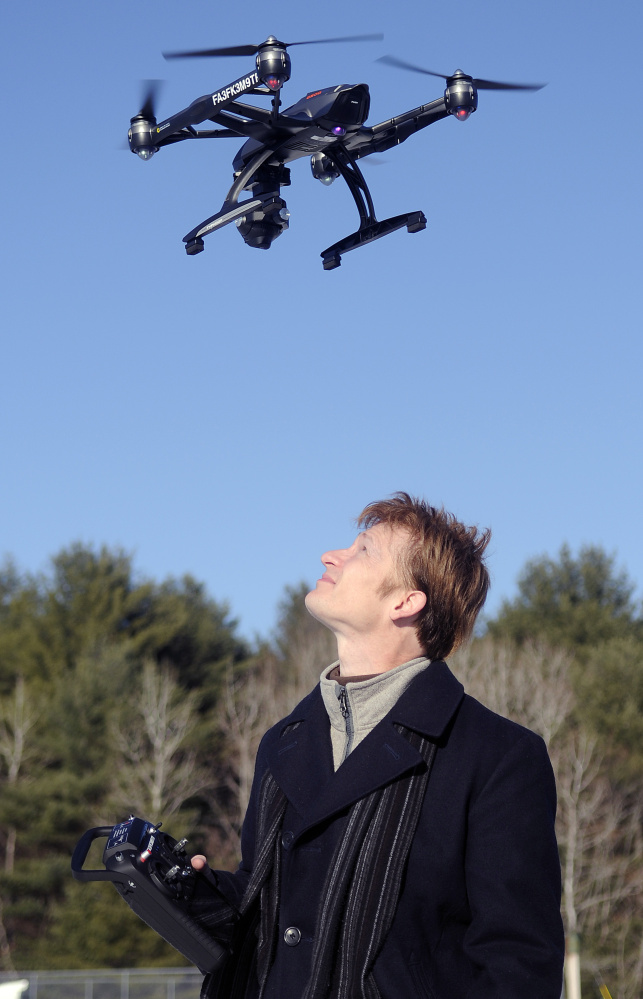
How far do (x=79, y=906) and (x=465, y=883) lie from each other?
94.7 feet

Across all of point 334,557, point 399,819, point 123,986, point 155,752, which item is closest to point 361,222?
point 334,557

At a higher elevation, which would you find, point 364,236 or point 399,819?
point 364,236

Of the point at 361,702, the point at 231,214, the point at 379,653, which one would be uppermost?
the point at 231,214

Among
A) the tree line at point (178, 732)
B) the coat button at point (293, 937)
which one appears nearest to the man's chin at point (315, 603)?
the coat button at point (293, 937)

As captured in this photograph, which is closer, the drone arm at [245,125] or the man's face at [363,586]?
the man's face at [363,586]

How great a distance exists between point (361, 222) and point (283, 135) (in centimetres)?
62

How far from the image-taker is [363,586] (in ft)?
9.37

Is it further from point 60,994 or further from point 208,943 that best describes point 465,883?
point 60,994

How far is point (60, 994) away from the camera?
23.1 m

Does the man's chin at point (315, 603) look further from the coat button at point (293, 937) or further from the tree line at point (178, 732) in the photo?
the tree line at point (178, 732)

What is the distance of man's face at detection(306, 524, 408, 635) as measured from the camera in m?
2.84

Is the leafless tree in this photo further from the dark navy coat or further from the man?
the dark navy coat

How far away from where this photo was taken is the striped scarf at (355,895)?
2406 millimetres

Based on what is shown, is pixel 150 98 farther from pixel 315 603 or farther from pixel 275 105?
pixel 315 603
